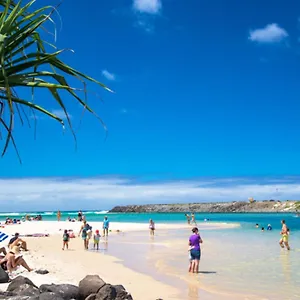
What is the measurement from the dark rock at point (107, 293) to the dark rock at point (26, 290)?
1.14 m

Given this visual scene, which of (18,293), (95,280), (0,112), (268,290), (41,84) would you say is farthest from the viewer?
(268,290)

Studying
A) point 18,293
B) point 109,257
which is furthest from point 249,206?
point 18,293

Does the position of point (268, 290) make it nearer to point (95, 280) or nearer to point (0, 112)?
point (95, 280)

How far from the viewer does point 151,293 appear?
10.8m

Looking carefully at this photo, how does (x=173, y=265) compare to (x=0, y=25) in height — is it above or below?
below

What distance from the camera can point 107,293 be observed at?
26.9ft

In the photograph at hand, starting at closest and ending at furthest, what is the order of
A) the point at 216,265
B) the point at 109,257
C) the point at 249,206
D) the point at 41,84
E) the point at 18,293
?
the point at 41,84, the point at 18,293, the point at 216,265, the point at 109,257, the point at 249,206

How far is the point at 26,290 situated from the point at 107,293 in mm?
1494

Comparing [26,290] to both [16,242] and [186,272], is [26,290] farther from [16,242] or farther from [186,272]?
[186,272]

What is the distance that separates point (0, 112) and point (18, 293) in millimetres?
5277

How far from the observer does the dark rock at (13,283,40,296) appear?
790 centimetres

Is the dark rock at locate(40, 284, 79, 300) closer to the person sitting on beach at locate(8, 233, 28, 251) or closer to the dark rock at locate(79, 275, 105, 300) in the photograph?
the dark rock at locate(79, 275, 105, 300)

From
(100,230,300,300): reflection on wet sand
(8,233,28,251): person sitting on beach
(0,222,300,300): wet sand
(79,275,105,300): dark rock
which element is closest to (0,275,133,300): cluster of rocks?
(79,275,105,300): dark rock

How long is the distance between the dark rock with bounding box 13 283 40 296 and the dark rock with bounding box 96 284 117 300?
1142mm
